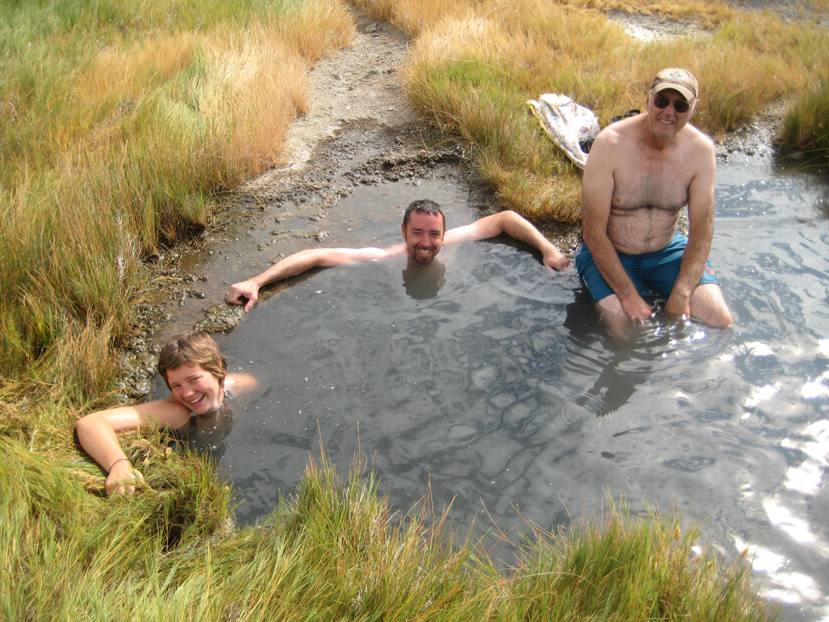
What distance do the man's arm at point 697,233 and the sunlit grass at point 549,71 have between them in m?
1.38

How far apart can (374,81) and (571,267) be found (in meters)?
4.30

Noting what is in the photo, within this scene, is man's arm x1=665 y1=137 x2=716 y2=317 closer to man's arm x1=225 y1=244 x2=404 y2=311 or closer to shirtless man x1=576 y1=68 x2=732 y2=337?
shirtless man x1=576 y1=68 x2=732 y2=337

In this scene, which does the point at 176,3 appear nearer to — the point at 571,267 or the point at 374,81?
the point at 374,81

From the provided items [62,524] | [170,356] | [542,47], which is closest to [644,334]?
[170,356]

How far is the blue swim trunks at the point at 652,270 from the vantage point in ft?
16.8

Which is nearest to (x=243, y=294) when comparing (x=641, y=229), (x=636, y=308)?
(x=636, y=308)

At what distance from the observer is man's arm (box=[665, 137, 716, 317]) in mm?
4848

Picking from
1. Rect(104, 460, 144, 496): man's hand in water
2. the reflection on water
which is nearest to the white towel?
the reflection on water

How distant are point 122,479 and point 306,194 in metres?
3.56

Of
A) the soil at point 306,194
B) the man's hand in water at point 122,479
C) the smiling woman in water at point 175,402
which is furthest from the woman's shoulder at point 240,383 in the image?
the man's hand in water at point 122,479

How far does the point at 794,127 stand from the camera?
7254 millimetres

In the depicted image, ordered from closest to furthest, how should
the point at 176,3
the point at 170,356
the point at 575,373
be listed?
the point at 170,356 → the point at 575,373 → the point at 176,3

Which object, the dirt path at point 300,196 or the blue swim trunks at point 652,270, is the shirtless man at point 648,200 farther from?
the dirt path at point 300,196

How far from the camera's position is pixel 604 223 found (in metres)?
4.95
